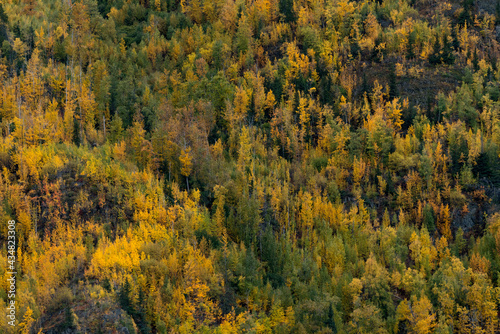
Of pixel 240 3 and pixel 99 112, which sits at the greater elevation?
pixel 240 3

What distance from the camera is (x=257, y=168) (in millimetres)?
118625

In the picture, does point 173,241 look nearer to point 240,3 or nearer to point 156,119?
point 156,119

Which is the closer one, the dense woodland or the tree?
the dense woodland

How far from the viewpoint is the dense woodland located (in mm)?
92250

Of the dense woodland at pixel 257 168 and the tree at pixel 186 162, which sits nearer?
the dense woodland at pixel 257 168

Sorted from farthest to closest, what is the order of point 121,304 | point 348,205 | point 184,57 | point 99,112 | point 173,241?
point 184,57
point 99,112
point 348,205
point 173,241
point 121,304

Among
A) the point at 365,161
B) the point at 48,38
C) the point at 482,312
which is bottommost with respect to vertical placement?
the point at 482,312

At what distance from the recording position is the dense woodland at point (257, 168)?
303ft

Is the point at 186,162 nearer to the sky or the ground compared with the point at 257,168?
nearer to the sky

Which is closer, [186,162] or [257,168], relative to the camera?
[186,162]

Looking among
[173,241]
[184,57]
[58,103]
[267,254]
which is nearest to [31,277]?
[173,241]

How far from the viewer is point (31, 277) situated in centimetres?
8925

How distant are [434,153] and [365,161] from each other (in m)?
14.3

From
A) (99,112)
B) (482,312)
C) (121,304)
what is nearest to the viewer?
(121,304)
